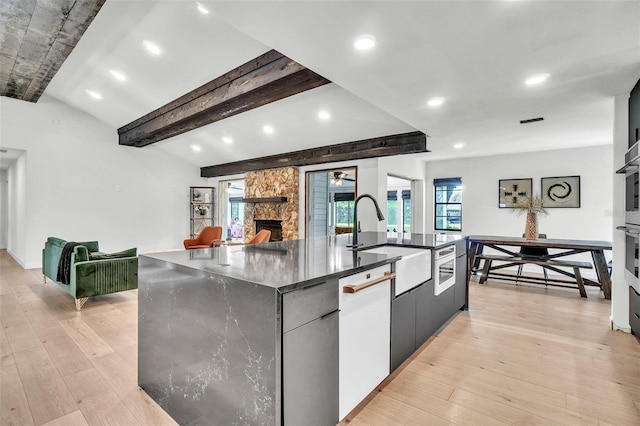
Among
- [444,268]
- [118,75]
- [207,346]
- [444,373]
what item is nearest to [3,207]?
[118,75]

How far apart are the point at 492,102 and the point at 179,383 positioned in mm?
3829

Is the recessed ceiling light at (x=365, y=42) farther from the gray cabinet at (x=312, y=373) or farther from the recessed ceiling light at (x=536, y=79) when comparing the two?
the gray cabinet at (x=312, y=373)

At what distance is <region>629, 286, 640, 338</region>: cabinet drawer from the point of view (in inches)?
110

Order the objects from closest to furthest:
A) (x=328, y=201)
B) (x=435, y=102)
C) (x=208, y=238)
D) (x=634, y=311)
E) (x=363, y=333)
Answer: (x=363, y=333) → (x=634, y=311) → (x=435, y=102) → (x=208, y=238) → (x=328, y=201)

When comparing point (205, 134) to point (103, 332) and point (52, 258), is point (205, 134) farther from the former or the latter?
point (103, 332)

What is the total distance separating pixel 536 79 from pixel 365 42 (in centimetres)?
169

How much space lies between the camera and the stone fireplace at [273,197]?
297 inches

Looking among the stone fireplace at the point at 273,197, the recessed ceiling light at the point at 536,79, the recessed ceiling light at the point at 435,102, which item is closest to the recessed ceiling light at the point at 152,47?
the recessed ceiling light at the point at 435,102

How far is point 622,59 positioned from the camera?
2.42 metres

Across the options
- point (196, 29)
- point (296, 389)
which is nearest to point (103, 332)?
point (296, 389)

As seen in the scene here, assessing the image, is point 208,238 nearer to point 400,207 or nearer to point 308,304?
point 400,207

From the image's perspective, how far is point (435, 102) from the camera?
3.47 m

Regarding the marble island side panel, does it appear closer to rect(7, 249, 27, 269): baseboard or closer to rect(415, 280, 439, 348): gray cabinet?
rect(415, 280, 439, 348): gray cabinet

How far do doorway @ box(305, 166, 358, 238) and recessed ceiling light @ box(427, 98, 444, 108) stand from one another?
305cm
